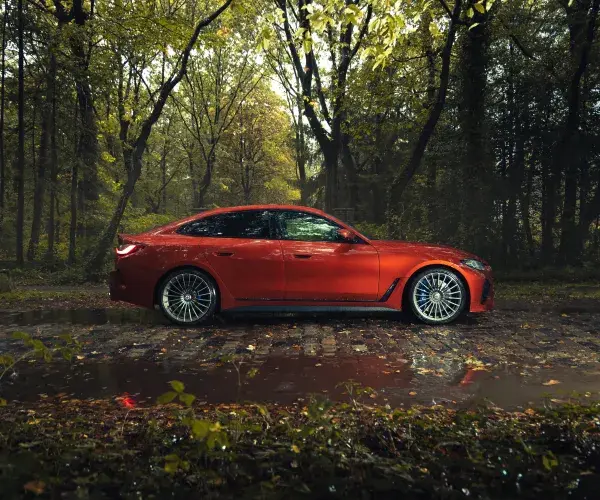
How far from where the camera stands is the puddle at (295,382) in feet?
12.4

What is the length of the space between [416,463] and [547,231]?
11.4 metres

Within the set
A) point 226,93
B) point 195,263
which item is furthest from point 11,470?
point 226,93

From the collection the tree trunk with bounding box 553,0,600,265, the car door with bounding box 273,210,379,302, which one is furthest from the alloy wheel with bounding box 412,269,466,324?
the tree trunk with bounding box 553,0,600,265

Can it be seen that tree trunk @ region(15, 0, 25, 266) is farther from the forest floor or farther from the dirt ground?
the dirt ground

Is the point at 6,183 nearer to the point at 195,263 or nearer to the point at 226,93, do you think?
the point at 195,263

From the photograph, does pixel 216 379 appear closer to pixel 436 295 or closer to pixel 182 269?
pixel 182 269

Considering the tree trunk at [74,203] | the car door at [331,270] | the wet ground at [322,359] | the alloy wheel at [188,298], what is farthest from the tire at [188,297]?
the tree trunk at [74,203]

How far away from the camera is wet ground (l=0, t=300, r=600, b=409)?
12.9 feet

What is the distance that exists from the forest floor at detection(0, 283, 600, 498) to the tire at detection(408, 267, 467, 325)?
7.9 inches

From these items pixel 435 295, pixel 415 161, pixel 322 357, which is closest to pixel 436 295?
A: pixel 435 295

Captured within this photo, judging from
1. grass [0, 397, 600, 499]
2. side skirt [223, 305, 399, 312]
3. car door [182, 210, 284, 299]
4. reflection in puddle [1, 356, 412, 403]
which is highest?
car door [182, 210, 284, 299]

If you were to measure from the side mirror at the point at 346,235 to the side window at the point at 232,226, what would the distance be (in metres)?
1.02

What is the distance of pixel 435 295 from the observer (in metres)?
6.98

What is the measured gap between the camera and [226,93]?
33.1m
